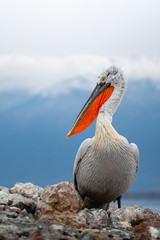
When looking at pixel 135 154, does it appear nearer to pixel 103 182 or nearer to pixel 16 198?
pixel 103 182

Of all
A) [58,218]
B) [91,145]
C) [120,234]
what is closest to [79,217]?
[58,218]

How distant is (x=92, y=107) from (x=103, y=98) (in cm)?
37

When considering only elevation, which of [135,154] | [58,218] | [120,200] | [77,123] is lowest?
[58,218]

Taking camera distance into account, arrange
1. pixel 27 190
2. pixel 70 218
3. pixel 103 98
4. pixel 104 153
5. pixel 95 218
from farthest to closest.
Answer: pixel 27 190 < pixel 103 98 < pixel 104 153 < pixel 95 218 < pixel 70 218

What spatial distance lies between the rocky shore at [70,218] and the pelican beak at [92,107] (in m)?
2.11

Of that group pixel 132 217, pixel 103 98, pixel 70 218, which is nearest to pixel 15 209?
pixel 70 218

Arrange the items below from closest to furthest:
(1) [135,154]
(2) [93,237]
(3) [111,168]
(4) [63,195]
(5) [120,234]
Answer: (2) [93,237] → (5) [120,234] → (4) [63,195] → (3) [111,168] → (1) [135,154]

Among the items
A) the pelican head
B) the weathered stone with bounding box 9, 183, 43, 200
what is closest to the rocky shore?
the weathered stone with bounding box 9, 183, 43, 200

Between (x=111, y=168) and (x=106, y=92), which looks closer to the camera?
(x=111, y=168)

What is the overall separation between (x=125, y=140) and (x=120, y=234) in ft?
9.44

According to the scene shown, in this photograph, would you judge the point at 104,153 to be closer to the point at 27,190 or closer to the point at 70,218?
the point at 70,218

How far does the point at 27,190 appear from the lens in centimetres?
988

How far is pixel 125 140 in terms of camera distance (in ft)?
29.1

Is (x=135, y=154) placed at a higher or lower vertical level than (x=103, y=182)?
higher
